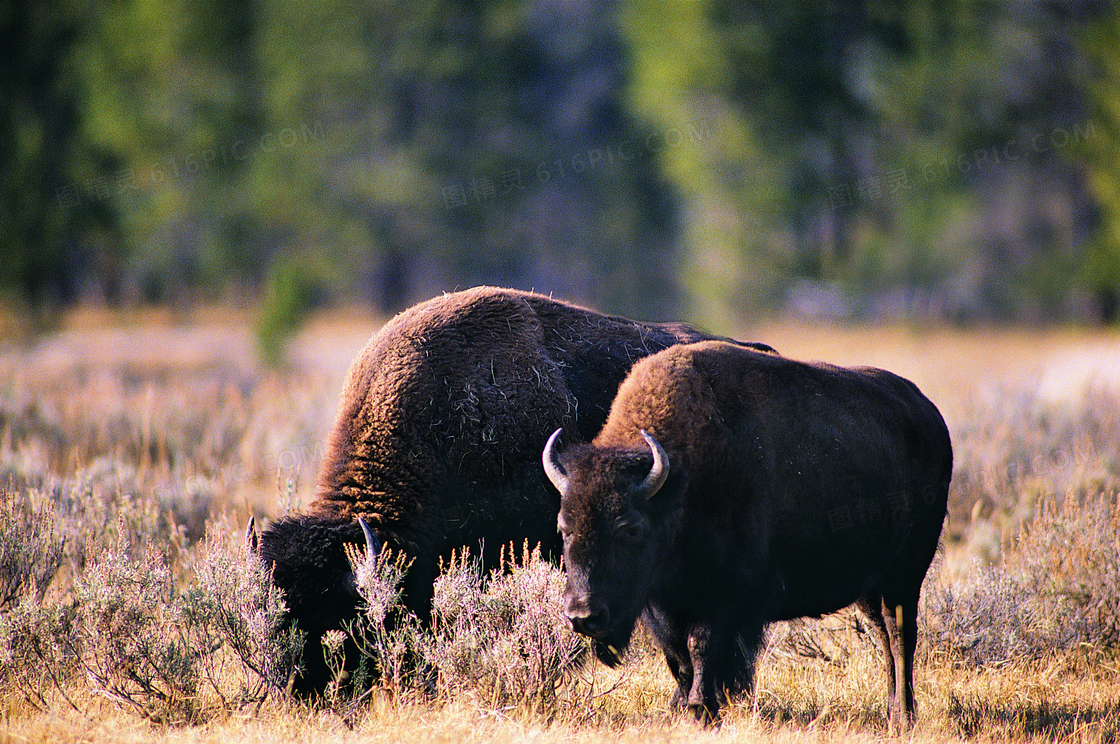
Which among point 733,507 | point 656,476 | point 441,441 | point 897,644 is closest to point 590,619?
point 656,476

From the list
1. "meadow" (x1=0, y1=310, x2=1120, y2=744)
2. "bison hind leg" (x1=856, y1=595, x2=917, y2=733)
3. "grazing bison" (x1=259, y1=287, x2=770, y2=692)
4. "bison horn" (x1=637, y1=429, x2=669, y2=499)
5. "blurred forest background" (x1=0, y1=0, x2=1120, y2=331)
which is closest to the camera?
"bison horn" (x1=637, y1=429, x2=669, y2=499)

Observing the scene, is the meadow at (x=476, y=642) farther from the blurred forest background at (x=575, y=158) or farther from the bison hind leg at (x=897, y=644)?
the blurred forest background at (x=575, y=158)

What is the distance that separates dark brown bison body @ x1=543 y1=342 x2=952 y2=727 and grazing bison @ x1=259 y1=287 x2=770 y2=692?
2.97 ft

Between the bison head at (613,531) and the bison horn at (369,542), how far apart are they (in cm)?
105

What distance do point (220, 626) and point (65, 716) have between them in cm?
82

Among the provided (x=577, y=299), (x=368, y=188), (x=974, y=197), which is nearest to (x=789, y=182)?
(x=974, y=197)

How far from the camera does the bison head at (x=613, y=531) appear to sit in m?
4.26

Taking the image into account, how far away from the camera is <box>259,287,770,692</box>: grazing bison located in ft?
16.5

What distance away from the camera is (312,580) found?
496 cm

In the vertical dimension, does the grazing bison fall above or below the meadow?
above

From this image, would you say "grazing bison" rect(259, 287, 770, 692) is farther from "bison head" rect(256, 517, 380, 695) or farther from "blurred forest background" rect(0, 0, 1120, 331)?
"blurred forest background" rect(0, 0, 1120, 331)

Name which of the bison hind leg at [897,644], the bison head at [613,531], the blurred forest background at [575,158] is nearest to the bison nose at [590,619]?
the bison head at [613,531]

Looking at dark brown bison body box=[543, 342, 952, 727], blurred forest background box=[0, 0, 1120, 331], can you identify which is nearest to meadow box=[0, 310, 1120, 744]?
dark brown bison body box=[543, 342, 952, 727]

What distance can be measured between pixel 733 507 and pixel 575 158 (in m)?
35.9
